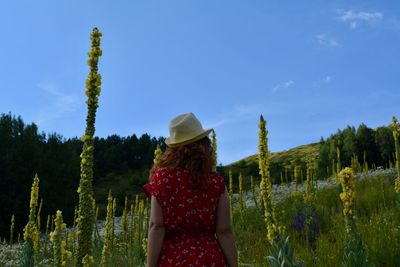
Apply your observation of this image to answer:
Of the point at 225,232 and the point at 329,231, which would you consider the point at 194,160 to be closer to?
the point at 225,232

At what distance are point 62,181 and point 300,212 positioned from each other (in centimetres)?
1806

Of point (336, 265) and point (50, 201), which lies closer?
point (336, 265)

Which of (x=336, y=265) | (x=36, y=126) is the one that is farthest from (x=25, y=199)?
(x=336, y=265)

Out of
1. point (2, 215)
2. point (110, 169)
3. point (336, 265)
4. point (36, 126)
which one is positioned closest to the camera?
point (336, 265)

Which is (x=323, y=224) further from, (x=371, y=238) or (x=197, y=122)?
(x=197, y=122)

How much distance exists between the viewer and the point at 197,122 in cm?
391

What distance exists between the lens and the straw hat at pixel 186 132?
12.4ft

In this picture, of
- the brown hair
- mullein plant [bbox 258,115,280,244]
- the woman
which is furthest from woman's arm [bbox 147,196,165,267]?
mullein plant [bbox 258,115,280,244]

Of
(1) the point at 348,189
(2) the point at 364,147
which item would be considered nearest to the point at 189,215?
(1) the point at 348,189

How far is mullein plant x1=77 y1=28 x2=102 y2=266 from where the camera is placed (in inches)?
100

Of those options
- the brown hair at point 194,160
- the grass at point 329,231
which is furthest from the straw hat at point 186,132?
the grass at point 329,231

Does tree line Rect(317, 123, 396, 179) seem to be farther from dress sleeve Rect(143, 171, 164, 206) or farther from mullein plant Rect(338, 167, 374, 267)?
dress sleeve Rect(143, 171, 164, 206)

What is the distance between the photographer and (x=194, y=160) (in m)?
3.64

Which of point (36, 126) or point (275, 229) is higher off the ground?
point (36, 126)
